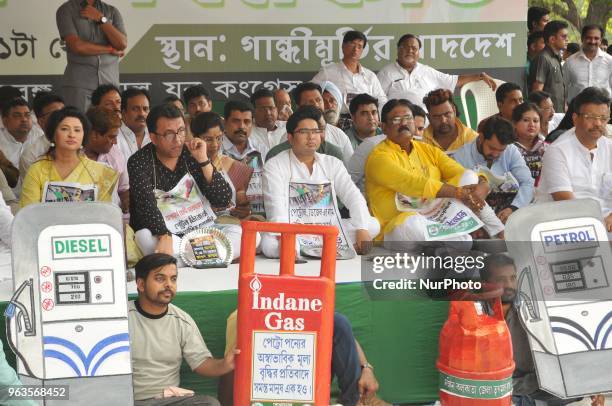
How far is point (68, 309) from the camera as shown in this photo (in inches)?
133

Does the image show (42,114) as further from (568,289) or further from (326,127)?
(568,289)

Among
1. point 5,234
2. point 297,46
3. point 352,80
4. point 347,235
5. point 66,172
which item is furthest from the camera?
point 297,46

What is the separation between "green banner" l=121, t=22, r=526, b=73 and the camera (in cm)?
793

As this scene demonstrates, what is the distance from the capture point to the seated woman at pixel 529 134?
5695 mm

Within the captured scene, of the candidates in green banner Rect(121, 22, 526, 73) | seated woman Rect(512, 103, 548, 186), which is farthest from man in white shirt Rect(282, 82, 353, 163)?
green banner Rect(121, 22, 526, 73)

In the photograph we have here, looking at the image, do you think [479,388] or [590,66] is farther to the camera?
[590,66]

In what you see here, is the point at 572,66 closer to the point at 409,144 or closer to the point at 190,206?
the point at 409,144

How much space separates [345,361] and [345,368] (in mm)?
34

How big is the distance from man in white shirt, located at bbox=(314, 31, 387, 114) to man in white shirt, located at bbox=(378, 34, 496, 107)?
145 mm

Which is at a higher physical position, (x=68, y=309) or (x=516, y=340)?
(x=68, y=309)

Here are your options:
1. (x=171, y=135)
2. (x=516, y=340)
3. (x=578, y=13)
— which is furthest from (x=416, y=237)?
(x=578, y=13)

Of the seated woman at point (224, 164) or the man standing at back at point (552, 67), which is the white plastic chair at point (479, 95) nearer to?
the man standing at back at point (552, 67)

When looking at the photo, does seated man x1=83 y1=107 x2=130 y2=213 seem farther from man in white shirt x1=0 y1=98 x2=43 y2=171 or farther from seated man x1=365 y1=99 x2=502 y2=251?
seated man x1=365 y1=99 x2=502 y2=251

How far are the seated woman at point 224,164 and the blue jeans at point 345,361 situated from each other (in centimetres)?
143
